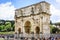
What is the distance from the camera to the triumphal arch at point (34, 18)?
35.4 ft

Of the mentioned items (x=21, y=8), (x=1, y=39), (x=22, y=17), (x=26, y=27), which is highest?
(x=21, y=8)

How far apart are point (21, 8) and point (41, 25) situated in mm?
3039

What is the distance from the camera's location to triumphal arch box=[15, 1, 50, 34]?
10.8 meters

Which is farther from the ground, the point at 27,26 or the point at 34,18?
the point at 34,18

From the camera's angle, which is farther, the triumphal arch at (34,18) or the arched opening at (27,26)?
the arched opening at (27,26)

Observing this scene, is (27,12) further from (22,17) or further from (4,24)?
(4,24)

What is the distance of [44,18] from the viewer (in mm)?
10844

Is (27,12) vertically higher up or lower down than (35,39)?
higher up

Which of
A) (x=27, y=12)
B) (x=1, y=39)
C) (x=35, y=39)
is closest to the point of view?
(x=35, y=39)

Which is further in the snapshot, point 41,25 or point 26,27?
point 26,27

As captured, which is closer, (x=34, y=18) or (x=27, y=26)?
(x=34, y=18)

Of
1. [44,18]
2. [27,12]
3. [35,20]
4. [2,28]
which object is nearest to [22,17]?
[27,12]

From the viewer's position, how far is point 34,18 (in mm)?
11523

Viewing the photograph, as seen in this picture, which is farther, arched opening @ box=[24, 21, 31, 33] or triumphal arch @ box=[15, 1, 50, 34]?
arched opening @ box=[24, 21, 31, 33]
